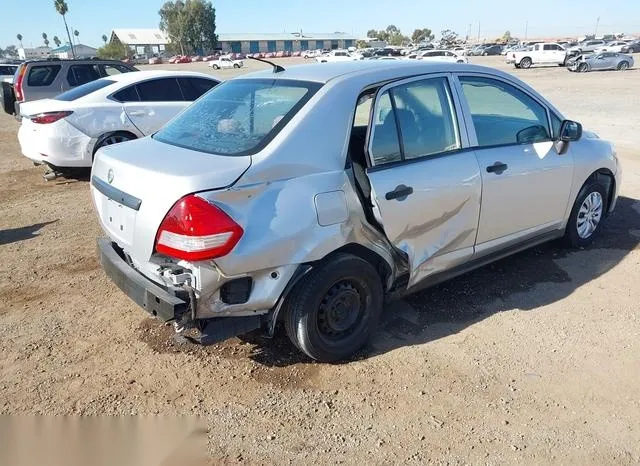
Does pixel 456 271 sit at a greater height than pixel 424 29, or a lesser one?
greater

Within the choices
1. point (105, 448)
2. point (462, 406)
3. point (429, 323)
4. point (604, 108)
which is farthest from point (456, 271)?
point (604, 108)

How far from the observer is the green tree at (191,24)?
11012 cm

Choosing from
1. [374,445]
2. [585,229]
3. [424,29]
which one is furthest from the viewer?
[424,29]

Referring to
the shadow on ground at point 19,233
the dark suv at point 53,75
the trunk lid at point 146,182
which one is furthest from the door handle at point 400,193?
the dark suv at point 53,75

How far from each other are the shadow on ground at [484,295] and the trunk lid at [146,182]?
113cm

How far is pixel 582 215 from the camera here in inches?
199

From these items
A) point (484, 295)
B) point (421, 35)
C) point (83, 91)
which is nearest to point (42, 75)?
point (83, 91)

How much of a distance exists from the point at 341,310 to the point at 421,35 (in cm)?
16244

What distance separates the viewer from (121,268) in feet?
10.6

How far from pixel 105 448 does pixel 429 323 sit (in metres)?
2.24

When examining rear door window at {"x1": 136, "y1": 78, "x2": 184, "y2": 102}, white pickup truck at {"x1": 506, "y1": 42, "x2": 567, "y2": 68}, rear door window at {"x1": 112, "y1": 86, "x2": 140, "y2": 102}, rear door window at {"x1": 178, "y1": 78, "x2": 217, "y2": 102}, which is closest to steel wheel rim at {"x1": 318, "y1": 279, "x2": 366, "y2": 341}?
rear door window at {"x1": 112, "y1": 86, "x2": 140, "y2": 102}

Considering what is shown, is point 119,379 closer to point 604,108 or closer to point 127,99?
point 127,99

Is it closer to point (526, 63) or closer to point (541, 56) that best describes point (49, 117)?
point (526, 63)

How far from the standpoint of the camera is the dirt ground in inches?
109
